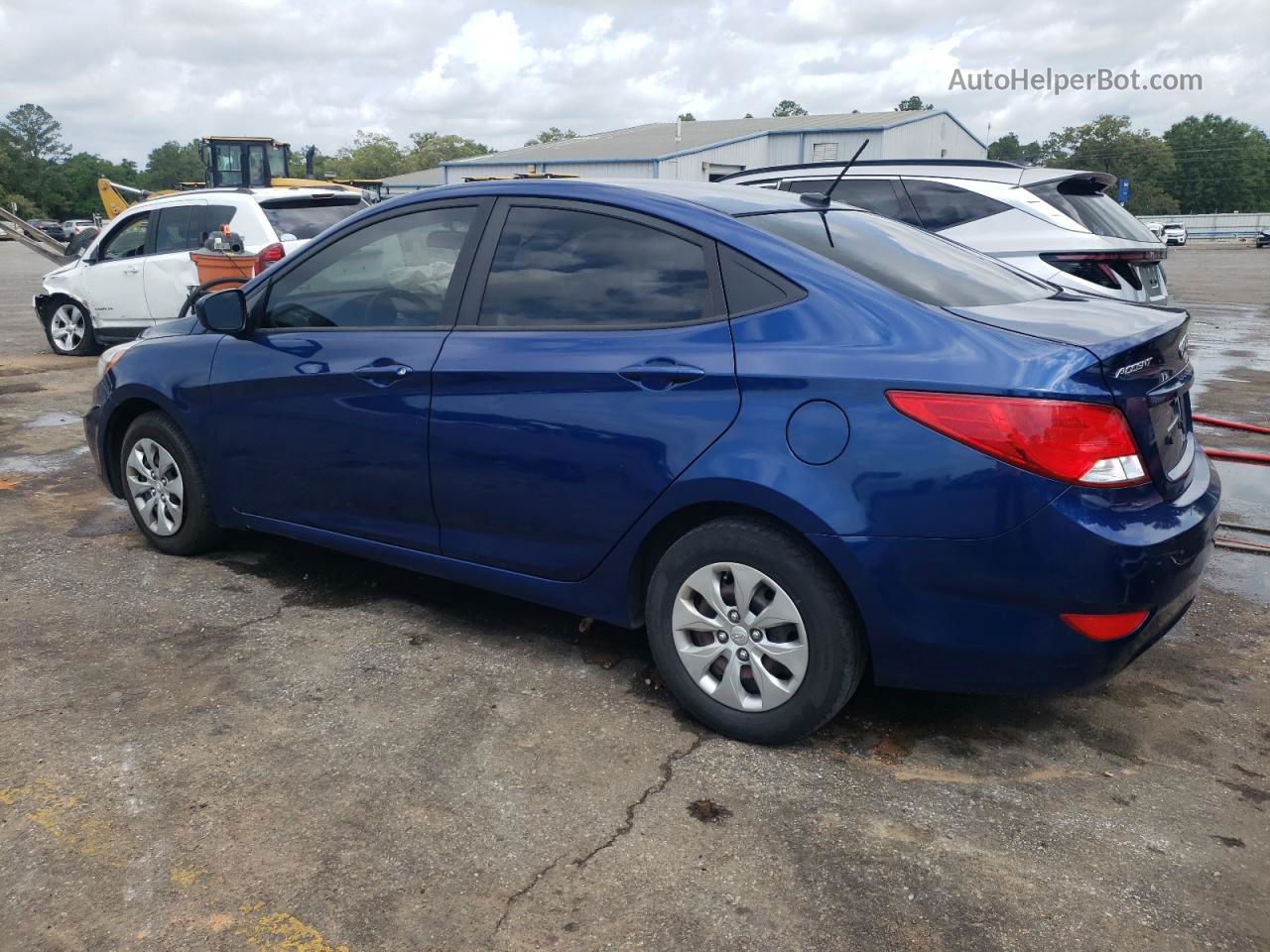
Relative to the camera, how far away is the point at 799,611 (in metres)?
3.12

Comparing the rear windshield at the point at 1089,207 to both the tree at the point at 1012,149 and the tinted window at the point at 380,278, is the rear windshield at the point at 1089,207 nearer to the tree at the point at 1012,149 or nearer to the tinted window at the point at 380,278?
the tinted window at the point at 380,278

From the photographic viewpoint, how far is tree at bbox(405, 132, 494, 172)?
429 feet

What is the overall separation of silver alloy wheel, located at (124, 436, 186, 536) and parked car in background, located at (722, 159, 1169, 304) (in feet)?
13.9

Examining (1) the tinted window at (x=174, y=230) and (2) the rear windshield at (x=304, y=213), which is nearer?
(2) the rear windshield at (x=304, y=213)

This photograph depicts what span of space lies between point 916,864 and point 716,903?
538 millimetres

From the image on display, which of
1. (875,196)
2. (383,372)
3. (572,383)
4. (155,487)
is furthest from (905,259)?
(875,196)

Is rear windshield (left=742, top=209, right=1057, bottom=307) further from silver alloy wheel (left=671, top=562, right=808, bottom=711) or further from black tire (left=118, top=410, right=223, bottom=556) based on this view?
black tire (left=118, top=410, right=223, bottom=556)

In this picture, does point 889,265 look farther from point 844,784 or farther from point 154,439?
point 154,439

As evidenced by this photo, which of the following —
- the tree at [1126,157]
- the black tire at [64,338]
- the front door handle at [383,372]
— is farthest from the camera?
the tree at [1126,157]

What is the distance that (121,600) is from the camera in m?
4.53

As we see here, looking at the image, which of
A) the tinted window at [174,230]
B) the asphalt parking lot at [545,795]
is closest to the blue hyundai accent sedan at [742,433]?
the asphalt parking lot at [545,795]

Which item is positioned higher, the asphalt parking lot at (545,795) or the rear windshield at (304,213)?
the rear windshield at (304,213)

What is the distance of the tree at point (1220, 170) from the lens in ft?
377

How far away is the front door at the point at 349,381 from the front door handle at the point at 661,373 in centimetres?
85
